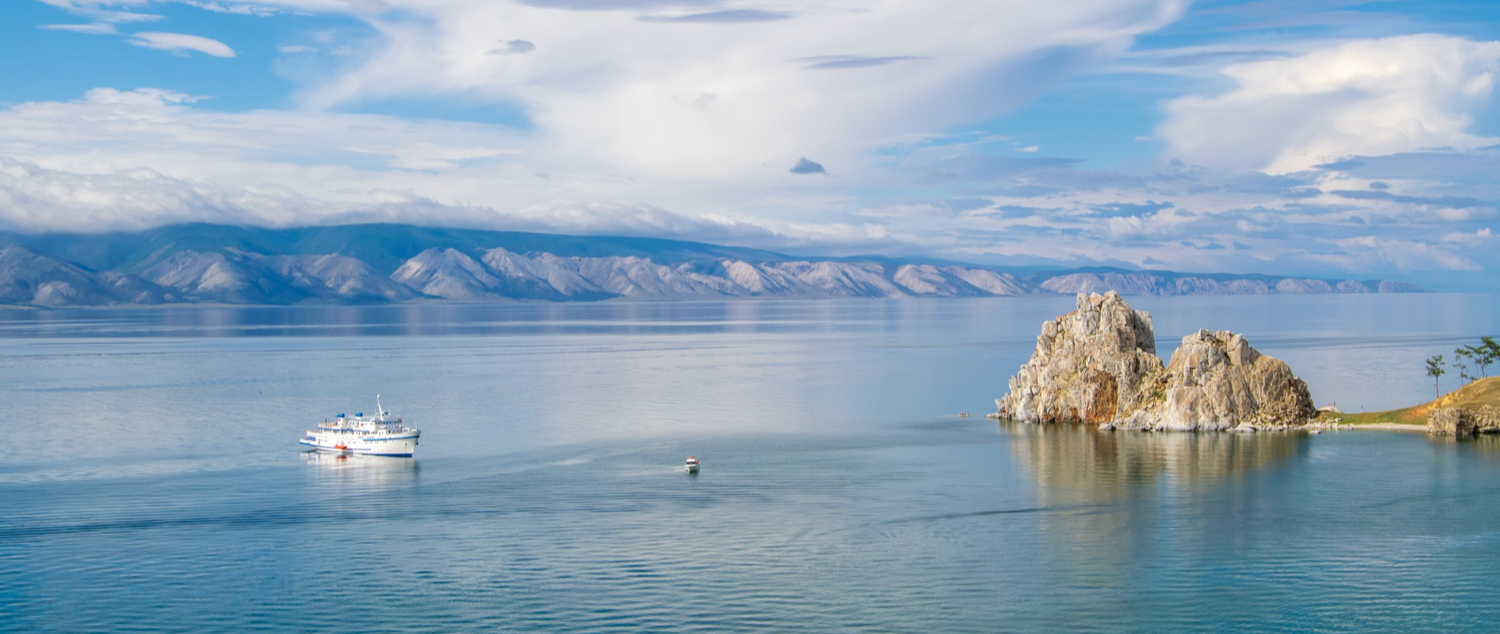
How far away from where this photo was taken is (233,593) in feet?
175

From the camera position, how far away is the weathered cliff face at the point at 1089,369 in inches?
4274

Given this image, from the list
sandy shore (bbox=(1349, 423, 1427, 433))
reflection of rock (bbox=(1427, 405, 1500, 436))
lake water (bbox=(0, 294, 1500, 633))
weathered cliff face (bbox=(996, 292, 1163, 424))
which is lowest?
lake water (bbox=(0, 294, 1500, 633))

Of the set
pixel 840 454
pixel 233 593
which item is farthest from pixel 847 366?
pixel 233 593

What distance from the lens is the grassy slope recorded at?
102125 millimetres

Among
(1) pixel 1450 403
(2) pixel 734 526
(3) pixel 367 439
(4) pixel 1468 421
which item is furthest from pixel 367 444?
(1) pixel 1450 403

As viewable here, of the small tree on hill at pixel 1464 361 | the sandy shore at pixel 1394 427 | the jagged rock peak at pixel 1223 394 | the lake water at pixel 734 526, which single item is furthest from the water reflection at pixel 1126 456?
the small tree on hill at pixel 1464 361

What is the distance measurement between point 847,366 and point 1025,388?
6986cm

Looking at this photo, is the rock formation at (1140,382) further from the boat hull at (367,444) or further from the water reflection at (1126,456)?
the boat hull at (367,444)

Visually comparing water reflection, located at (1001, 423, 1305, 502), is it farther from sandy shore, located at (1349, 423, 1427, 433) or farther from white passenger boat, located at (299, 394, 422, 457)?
white passenger boat, located at (299, 394, 422, 457)

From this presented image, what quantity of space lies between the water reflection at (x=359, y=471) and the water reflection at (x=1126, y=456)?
42.1 metres

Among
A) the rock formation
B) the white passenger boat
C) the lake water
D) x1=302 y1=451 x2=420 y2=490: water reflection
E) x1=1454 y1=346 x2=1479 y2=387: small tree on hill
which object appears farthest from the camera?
x1=1454 y1=346 x2=1479 y2=387: small tree on hill

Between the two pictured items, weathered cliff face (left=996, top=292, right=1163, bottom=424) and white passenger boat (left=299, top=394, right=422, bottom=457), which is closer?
white passenger boat (left=299, top=394, right=422, bottom=457)

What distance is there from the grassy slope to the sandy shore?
0.86 metres

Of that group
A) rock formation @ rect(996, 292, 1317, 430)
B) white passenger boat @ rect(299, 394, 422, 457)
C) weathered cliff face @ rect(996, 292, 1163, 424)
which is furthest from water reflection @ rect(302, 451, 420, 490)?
rock formation @ rect(996, 292, 1317, 430)
